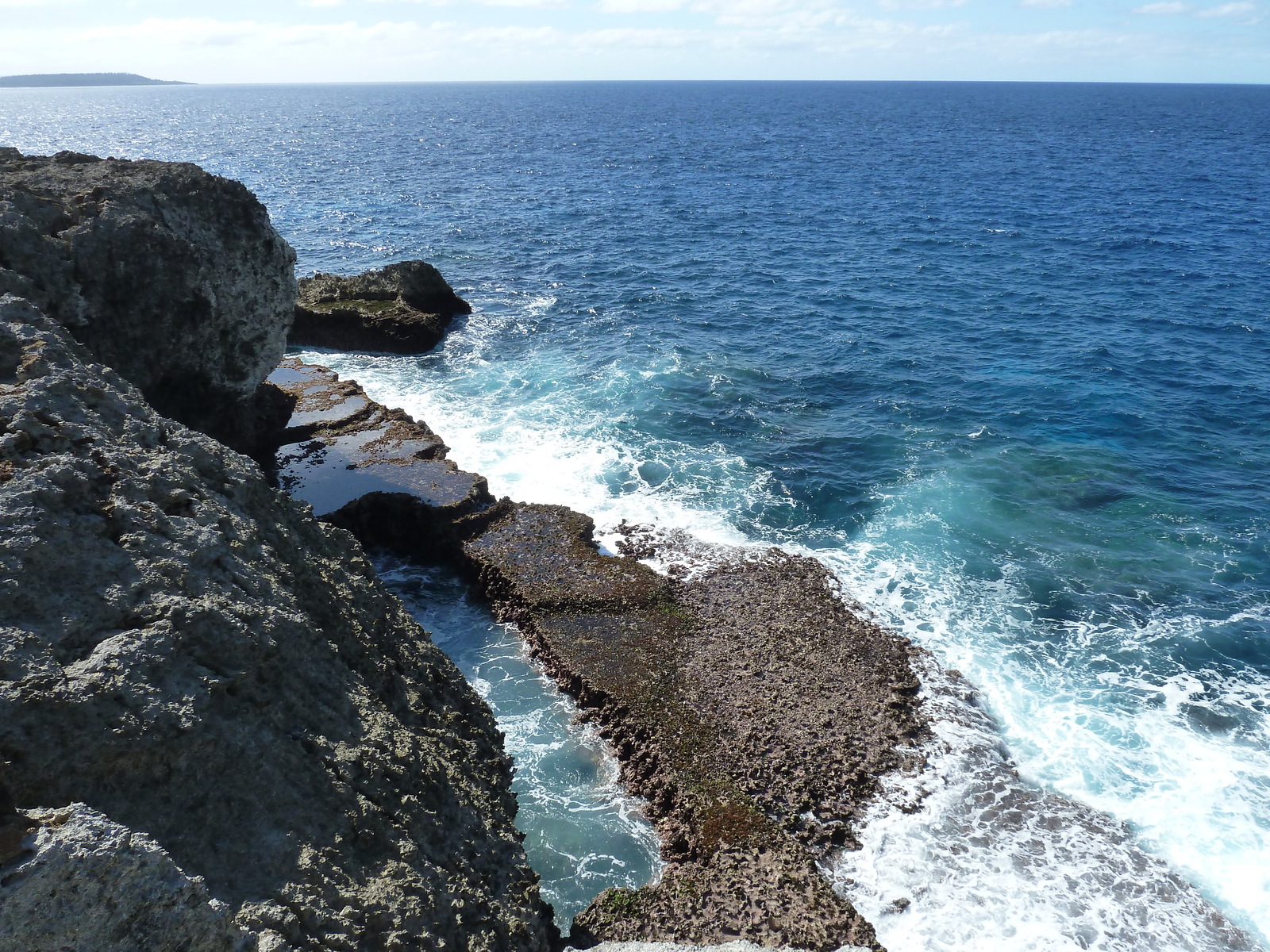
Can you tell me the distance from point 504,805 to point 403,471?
786 inches

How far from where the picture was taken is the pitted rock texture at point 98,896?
7.67 meters

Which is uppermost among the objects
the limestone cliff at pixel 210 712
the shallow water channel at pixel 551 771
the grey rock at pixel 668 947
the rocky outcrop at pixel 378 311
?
the limestone cliff at pixel 210 712

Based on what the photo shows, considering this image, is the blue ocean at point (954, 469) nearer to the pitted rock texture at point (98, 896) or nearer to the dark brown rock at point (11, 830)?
the pitted rock texture at point (98, 896)

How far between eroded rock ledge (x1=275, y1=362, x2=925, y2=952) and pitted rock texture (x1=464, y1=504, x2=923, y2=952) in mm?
49

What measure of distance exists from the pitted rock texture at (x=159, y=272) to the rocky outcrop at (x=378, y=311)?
1896 centimetres

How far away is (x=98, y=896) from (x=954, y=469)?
36610 mm

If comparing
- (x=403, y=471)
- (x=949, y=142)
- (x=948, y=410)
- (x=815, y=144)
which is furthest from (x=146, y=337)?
(x=949, y=142)

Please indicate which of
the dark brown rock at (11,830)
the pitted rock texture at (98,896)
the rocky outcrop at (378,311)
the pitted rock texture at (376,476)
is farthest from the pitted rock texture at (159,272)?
the rocky outcrop at (378,311)

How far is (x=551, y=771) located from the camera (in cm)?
2242

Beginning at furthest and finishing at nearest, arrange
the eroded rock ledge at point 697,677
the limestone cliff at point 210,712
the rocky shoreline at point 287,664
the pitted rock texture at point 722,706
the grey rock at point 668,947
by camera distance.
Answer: the eroded rock ledge at point 697,677
the pitted rock texture at point 722,706
the grey rock at point 668,947
the rocky shoreline at point 287,664
the limestone cliff at point 210,712

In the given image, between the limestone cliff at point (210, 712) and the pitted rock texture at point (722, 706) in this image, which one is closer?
the limestone cliff at point (210, 712)

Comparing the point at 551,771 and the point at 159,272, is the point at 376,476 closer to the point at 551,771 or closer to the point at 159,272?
the point at 159,272

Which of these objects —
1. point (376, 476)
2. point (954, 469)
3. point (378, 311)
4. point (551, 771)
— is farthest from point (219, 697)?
point (378, 311)

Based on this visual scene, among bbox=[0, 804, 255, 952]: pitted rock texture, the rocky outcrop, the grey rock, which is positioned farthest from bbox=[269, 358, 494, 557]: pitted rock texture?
bbox=[0, 804, 255, 952]: pitted rock texture
